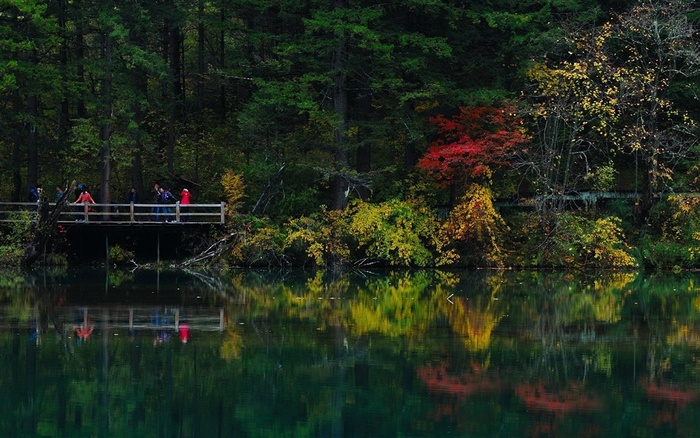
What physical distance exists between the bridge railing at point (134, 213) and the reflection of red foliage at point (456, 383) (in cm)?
1836

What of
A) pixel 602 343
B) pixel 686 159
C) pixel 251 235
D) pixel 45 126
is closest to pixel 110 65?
pixel 45 126

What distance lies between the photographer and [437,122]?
35.2 meters

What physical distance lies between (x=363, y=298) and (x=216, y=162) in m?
16.8

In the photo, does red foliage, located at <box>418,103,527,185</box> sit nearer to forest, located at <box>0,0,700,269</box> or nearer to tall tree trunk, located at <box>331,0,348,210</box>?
forest, located at <box>0,0,700,269</box>

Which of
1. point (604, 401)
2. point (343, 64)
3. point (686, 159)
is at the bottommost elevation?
point (604, 401)

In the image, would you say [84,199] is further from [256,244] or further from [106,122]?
[256,244]

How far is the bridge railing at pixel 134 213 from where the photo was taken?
34562mm

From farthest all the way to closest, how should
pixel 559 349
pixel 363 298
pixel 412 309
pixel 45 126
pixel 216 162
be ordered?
pixel 216 162 < pixel 45 126 < pixel 363 298 < pixel 412 309 < pixel 559 349


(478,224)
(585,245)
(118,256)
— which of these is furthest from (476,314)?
(118,256)

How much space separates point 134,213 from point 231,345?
16752mm

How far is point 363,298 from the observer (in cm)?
2655

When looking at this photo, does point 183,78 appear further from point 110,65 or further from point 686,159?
point 686,159

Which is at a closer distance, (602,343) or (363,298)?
(602,343)

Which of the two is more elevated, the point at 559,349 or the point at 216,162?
the point at 216,162
